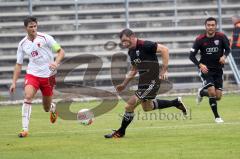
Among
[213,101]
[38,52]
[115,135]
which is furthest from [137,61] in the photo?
[213,101]

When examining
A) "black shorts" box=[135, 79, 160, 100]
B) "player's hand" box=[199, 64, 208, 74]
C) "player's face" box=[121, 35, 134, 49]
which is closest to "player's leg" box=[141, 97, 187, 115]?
"black shorts" box=[135, 79, 160, 100]

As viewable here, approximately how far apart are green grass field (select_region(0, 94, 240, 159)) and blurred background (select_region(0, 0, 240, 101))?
22.4 ft

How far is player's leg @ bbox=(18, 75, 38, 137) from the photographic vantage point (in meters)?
Result: 14.5

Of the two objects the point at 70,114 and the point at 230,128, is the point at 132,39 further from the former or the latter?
the point at 70,114

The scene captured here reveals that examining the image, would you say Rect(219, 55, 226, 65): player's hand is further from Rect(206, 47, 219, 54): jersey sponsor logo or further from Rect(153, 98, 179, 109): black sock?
Rect(153, 98, 179, 109): black sock

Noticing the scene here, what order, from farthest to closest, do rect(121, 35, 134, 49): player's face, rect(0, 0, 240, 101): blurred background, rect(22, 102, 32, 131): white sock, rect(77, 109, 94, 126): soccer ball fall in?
1. rect(0, 0, 240, 101): blurred background
2. rect(77, 109, 94, 126): soccer ball
3. rect(22, 102, 32, 131): white sock
4. rect(121, 35, 134, 49): player's face

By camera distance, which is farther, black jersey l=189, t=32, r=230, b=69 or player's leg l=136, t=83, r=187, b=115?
black jersey l=189, t=32, r=230, b=69

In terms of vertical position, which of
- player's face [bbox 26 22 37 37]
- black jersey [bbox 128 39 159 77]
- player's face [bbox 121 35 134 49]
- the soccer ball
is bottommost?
the soccer ball

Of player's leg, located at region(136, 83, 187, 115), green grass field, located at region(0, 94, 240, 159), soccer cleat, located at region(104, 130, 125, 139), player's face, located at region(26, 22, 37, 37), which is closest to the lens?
green grass field, located at region(0, 94, 240, 159)

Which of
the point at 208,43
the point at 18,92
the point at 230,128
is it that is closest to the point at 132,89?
the point at 18,92

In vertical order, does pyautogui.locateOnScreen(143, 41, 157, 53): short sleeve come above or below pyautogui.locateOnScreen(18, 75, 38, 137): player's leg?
above

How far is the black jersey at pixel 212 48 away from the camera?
17109 mm

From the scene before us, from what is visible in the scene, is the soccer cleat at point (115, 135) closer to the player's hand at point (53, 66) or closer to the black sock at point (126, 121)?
the black sock at point (126, 121)

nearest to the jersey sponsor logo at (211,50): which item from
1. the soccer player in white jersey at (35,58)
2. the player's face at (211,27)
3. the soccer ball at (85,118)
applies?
the player's face at (211,27)
